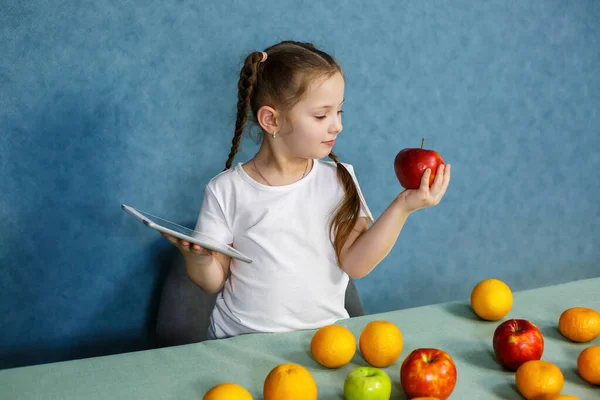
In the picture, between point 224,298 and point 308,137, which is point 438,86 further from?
point 224,298

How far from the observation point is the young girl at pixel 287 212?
1.42 m

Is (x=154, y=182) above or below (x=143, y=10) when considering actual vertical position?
below

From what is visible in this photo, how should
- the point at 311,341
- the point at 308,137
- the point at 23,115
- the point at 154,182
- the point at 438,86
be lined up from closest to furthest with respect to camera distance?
1. the point at 311,341
2. the point at 308,137
3. the point at 23,115
4. the point at 154,182
5. the point at 438,86

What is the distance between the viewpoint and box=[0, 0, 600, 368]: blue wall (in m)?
1.70

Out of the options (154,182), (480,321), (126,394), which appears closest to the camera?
(126,394)

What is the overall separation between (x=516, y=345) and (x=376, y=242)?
1.40 ft

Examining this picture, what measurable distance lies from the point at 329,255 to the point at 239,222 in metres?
0.24

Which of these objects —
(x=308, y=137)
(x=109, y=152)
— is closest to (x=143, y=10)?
(x=109, y=152)

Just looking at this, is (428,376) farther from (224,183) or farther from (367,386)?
(224,183)

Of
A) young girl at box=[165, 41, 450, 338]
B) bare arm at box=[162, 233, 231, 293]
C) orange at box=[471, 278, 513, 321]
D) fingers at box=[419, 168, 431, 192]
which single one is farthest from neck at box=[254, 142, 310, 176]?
orange at box=[471, 278, 513, 321]

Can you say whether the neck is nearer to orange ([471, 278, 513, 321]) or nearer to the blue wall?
the blue wall

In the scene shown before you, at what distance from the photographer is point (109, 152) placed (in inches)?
69.6

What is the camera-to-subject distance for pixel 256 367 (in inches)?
42.3

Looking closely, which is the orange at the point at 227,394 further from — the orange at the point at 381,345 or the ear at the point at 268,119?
the ear at the point at 268,119
